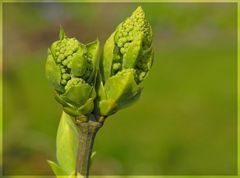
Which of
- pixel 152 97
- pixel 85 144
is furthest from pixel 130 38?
pixel 152 97

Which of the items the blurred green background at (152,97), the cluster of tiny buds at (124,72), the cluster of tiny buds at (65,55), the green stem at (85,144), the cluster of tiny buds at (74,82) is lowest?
the blurred green background at (152,97)

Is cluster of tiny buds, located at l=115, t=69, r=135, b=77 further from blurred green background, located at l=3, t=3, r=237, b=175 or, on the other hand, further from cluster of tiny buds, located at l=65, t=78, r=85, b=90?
blurred green background, located at l=3, t=3, r=237, b=175

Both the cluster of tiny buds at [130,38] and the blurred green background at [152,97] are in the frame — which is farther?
the blurred green background at [152,97]

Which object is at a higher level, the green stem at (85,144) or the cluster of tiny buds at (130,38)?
the cluster of tiny buds at (130,38)

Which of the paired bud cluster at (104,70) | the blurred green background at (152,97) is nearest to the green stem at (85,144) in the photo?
the paired bud cluster at (104,70)

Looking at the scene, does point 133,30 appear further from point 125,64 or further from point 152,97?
point 152,97

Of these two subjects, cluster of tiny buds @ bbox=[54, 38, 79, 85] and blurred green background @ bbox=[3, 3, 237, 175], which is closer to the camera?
cluster of tiny buds @ bbox=[54, 38, 79, 85]

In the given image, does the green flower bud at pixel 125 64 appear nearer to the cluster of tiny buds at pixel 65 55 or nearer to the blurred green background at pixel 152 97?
the cluster of tiny buds at pixel 65 55

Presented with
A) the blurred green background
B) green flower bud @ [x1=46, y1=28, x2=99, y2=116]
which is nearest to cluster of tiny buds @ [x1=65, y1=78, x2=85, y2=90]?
green flower bud @ [x1=46, y1=28, x2=99, y2=116]
